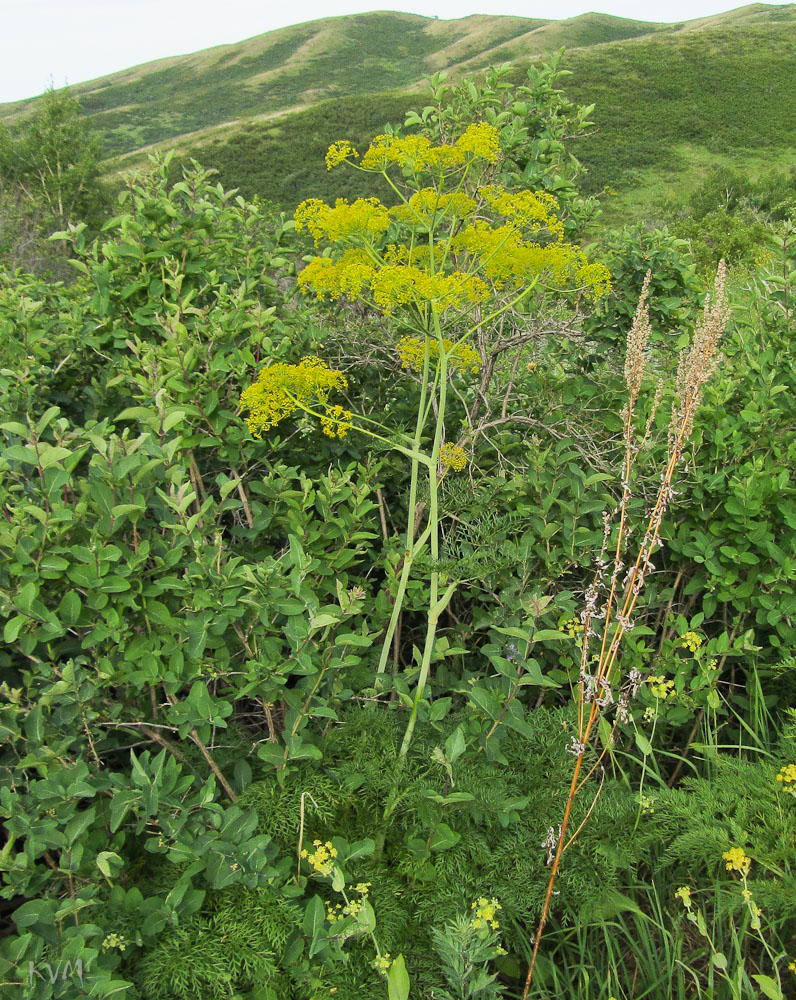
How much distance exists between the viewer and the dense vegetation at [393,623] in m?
1.58

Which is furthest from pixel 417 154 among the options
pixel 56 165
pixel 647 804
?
pixel 56 165

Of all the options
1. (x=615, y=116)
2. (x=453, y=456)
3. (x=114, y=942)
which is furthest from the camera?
(x=615, y=116)

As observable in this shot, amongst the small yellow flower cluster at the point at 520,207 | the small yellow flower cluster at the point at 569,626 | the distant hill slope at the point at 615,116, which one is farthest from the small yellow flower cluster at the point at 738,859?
the distant hill slope at the point at 615,116

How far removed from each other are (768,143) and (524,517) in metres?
49.7

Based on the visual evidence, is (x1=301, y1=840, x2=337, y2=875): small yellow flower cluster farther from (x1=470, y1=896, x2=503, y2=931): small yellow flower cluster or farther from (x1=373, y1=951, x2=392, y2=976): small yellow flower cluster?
(x1=470, y1=896, x2=503, y2=931): small yellow flower cluster

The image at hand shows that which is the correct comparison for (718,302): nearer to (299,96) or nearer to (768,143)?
(768,143)

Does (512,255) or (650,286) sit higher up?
(512,255)

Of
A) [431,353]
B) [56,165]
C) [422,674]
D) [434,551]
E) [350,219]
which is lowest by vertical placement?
[422,674]

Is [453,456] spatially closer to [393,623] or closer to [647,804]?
[393,623]

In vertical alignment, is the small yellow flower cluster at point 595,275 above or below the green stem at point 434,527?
above

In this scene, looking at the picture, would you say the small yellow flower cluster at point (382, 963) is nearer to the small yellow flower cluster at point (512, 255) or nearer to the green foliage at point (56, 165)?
the small yellow flower cluster at point (512, 255)

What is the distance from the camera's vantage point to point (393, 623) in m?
2.03

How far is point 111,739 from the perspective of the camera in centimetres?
197

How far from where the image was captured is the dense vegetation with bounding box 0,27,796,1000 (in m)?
1.58
